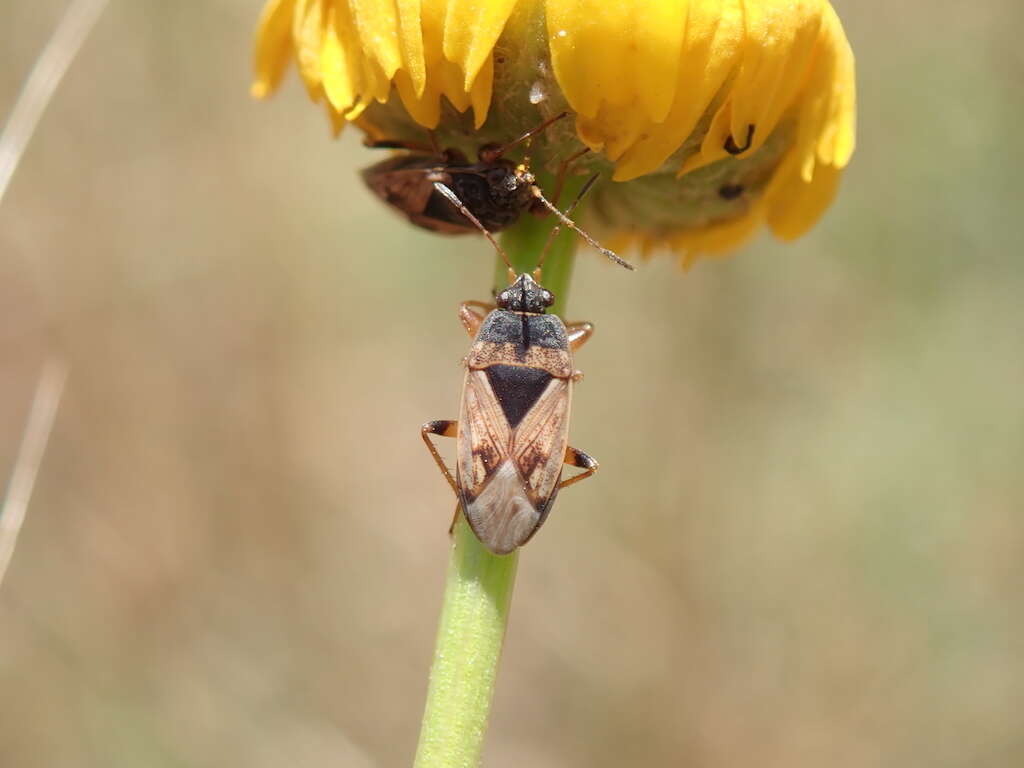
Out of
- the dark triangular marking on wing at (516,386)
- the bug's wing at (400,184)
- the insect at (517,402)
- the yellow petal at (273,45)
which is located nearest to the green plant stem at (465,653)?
the insect at (517,402)

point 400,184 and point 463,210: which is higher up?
point 400,184

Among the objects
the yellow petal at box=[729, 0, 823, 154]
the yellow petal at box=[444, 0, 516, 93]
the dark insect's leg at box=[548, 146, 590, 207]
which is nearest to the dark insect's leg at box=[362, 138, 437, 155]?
the dark insect's leg at box=[548, 146, 590, 207]

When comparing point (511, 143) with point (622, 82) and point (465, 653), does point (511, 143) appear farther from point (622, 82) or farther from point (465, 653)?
point (465, 653)

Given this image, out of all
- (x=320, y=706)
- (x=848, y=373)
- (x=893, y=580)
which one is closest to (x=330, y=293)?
(x=320, y=706)

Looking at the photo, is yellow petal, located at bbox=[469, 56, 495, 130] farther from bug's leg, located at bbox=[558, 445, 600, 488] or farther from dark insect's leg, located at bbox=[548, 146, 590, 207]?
bug's leg, located at bbox=[558, 445, 600, 488]

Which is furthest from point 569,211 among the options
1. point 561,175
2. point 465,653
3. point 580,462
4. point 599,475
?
point 599,475

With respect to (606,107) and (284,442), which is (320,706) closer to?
(284,442)
